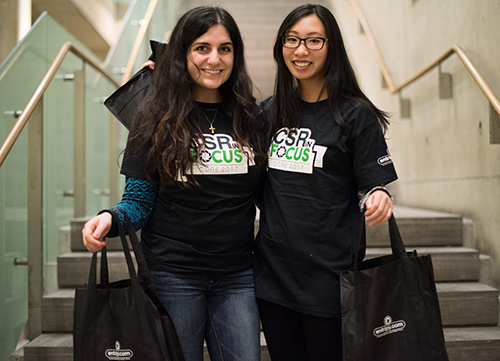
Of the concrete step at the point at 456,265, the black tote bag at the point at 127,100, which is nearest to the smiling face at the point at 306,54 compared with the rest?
the black tote bag at the point at 127,100

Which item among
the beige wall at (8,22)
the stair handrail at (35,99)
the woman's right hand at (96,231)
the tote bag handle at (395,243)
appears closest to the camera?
the woman's right hand at (96,231)

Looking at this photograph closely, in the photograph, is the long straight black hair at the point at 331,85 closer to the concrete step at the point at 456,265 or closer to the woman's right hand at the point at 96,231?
the woman's right hand at the point at 96,231

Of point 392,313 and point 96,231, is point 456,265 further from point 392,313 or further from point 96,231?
point 96,231

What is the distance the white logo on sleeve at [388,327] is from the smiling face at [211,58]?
0.85 m

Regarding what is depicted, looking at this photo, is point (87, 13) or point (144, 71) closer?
point (144, 71)

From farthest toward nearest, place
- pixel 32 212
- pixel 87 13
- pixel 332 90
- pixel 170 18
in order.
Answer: pixel 87 13
pixel 170 18
pixel 32 212
pixel 332 90

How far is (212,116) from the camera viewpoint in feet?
4.65

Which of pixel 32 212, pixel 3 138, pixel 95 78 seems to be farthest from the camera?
pixel 95 78

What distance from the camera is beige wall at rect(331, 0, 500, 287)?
2699 millimetres

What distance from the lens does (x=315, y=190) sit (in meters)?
1.33

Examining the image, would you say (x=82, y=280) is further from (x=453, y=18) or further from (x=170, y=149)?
(x=453, y=18)

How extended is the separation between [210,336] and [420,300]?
647mm

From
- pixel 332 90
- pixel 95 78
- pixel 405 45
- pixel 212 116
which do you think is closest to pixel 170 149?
pixel 212 116

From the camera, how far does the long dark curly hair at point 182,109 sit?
1291 mm
